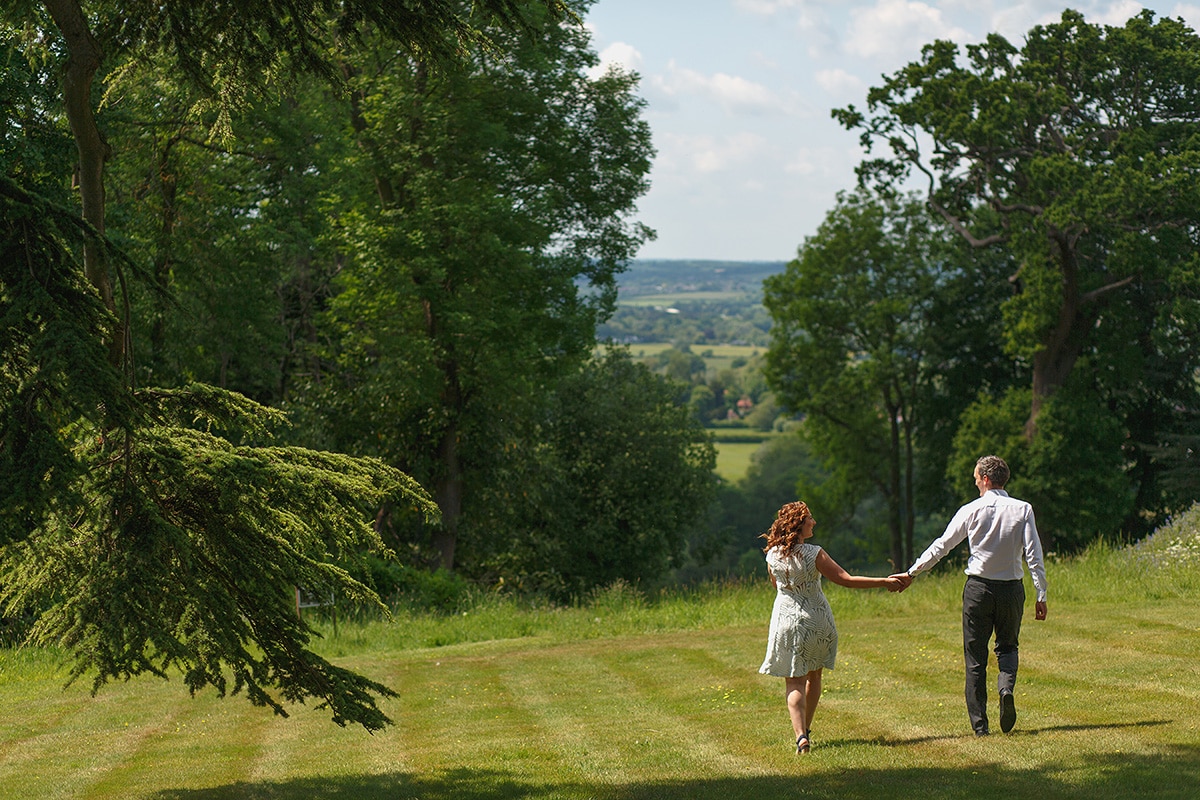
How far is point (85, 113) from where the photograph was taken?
8.13 meters

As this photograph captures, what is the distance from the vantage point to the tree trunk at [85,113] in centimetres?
795

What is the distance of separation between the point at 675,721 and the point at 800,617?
233cm

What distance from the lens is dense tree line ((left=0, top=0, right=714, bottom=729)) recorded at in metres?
7.16

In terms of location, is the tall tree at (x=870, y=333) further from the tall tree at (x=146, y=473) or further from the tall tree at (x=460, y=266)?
the tall tree at (x=146, y=473)

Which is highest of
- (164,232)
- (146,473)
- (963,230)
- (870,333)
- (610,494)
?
(963,230)

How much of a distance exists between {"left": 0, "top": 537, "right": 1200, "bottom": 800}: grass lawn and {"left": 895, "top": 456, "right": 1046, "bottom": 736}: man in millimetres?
322

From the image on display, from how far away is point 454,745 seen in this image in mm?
10016

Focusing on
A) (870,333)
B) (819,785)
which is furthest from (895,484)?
(819,785)

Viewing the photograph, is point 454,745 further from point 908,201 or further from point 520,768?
point 908,201

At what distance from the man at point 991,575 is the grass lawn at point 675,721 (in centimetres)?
32

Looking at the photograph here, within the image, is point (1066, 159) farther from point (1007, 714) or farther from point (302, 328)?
point (1007, 714)

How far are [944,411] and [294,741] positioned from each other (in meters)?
38.1

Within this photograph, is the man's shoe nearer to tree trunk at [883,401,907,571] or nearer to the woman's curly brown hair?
the woman's curly brown hair

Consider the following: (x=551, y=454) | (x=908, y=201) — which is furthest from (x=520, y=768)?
(x=908, y=201)
